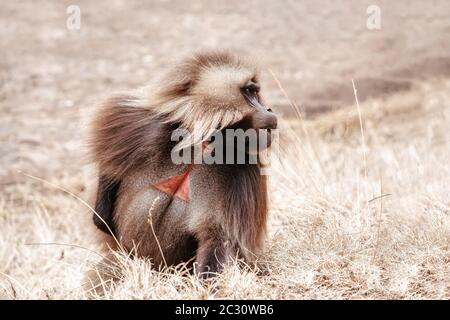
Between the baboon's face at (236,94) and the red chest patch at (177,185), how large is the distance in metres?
0.33

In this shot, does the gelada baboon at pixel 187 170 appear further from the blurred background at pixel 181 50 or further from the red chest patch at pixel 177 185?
the blurred background at pixel 181 50

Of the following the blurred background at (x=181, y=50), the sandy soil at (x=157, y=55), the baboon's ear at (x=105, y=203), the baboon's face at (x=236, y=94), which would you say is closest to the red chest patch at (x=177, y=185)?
the baboon's ear at (x=105, y=203)

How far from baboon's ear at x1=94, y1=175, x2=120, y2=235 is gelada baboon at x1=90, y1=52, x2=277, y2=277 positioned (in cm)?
2

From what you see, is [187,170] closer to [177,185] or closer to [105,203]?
[177,185]

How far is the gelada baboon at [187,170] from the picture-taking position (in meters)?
3.30

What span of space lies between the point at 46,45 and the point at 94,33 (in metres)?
0.60

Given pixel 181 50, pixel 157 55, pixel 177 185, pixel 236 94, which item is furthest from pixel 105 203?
pixel 157 55

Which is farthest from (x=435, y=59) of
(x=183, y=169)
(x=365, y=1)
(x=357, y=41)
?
(x=183, y=169)

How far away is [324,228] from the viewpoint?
405 centimetres

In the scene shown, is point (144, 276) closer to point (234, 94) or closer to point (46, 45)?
point (234, 94)

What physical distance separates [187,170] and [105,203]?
416mm

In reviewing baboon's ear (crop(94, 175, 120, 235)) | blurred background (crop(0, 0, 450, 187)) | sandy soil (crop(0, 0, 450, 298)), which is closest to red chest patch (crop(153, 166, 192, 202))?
baboon's ear (crop(94, 175, 120, 235))
